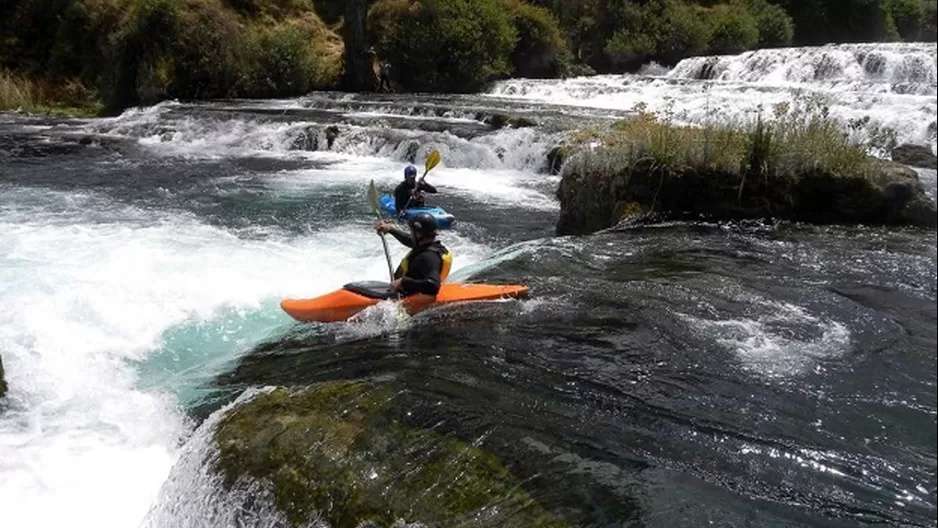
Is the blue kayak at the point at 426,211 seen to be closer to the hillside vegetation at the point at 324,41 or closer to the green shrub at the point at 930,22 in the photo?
the green shrub at the point at 930,22

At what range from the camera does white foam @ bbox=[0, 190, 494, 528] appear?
399cm

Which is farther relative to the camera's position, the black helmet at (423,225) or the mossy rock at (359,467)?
the black helmet at (423,225)

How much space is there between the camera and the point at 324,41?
23.4 meters

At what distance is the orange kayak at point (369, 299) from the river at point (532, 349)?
0.13 m

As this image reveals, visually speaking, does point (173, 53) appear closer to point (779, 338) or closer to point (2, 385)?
point (2, 385)

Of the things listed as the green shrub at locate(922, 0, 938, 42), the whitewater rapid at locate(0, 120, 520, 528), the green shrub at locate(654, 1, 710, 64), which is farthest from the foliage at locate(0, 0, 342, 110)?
the green shrub at locate(922, 0, 938, 42)

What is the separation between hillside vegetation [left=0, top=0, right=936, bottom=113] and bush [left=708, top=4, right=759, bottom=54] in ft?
0.14

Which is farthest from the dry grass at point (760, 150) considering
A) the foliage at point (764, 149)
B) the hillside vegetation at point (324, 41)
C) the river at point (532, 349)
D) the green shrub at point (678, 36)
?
the green shrub at point (678, 36)

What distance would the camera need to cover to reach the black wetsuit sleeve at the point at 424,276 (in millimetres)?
5480

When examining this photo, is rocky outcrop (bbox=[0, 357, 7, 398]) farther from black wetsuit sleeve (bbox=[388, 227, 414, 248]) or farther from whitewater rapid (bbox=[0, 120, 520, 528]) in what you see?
black wetsuit sleeve (bbox=[388, 227, 414, 248])

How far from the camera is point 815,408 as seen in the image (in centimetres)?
408

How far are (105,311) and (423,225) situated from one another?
2.67 m

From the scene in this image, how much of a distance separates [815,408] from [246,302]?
4.45 meters

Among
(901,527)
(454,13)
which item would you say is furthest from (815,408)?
(454,13)
